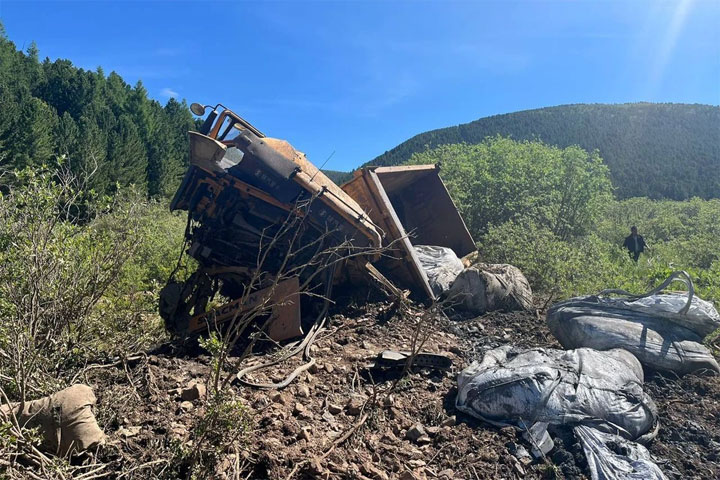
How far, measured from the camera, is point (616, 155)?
48.7m

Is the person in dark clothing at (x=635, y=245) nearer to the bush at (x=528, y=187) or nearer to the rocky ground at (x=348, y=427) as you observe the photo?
the bush at (x=528, y=187)

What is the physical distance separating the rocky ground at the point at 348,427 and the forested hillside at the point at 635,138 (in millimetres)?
34013

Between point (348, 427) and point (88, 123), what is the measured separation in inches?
1178

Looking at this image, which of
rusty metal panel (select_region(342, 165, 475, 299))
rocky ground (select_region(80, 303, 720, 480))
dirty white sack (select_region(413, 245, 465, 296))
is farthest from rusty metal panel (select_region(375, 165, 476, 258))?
rocky ground (select_region(80, 303, 720, 480))

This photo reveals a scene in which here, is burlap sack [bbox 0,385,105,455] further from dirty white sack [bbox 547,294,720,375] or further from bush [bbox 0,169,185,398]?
dirty white sack [bbox 547,294,720,375]

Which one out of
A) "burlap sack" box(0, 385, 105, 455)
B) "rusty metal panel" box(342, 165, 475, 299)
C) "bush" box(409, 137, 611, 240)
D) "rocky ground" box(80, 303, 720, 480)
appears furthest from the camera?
"bush" box(409, 137, 611, 240)

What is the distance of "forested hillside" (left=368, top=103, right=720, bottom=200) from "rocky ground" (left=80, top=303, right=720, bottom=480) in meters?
34.0

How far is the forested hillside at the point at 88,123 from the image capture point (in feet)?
66.6

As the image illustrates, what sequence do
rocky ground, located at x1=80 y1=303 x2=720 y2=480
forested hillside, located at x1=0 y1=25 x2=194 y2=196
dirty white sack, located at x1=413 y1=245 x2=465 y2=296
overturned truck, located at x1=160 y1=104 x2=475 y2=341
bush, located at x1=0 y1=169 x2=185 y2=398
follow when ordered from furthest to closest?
forested hillside, located at x1=0 y1=25 x2=194 y2=196 → dirty white sack, located at x1=413 y1=245 x2=465 y2=296 → overturned truck, located at x1=160 y1=104 x2=475 y2=341 → bush, located at x1=0 y1=169 x2=185 y2=398 → rocky ground, located at x1=80 y1=303 x2=720 y2=480

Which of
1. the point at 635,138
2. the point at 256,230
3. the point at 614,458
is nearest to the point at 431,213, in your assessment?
the point at 256,230

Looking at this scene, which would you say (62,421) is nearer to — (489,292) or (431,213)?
(489,292)

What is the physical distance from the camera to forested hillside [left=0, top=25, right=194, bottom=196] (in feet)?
66.6

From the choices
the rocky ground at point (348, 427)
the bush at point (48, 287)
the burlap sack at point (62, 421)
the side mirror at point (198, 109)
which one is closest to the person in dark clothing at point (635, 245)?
the rocky ground at point (348, 427)

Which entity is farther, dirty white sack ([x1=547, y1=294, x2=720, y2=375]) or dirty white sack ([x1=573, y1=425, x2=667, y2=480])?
dirty white sack ([x1=547, y1=294, x2=720, y2=375])
